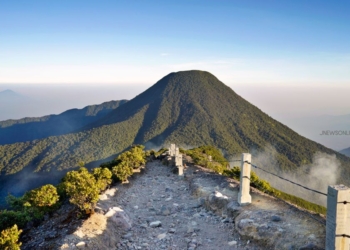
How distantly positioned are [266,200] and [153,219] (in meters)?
3.75

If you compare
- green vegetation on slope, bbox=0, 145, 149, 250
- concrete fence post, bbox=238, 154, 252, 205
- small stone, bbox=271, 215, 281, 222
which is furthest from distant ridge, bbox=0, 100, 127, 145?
small stone, bbox=271, 215, 281, 222

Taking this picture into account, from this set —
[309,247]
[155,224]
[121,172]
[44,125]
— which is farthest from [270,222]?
[44,125]

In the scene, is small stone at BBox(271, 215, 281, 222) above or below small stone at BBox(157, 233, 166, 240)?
above

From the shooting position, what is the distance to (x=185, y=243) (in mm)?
7414

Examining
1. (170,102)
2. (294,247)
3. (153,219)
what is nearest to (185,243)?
(153,219)

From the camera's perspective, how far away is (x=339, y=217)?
15.1ft

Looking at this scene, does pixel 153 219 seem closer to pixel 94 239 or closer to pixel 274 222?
pixel 94 239

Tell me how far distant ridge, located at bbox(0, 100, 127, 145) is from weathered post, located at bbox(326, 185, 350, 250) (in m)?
138

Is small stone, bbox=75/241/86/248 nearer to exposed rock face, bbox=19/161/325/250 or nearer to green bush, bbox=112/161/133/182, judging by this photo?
exposed rock face, bbox=19/161/325/250

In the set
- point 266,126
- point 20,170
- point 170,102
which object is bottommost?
point 20,170

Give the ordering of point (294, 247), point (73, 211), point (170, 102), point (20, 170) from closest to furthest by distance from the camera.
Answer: point (294, 247) < point (73, 211) < point (20, 170) < point (170, 102)

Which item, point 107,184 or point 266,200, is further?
point 107,184

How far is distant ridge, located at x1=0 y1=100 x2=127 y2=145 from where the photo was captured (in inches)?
5271

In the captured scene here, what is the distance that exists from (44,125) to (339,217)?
157913 millimetres
